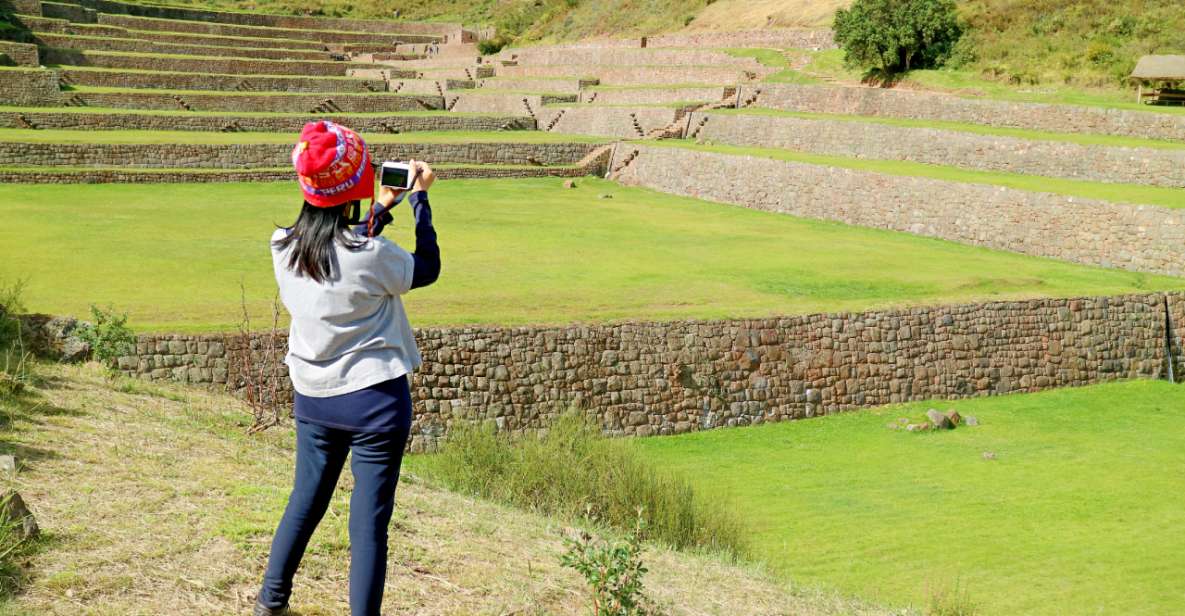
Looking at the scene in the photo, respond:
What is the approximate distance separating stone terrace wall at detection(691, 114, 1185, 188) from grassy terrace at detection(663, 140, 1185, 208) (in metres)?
0.34

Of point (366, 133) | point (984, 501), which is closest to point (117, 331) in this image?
point (984, 501)

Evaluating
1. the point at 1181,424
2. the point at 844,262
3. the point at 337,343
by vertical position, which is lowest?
the point at 1181,424

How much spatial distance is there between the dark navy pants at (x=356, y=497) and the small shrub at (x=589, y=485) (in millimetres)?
3844

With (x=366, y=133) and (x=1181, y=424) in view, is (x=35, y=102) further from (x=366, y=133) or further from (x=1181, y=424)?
(x=1181, y=424)

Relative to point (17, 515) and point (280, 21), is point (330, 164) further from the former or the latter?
point (280, 21)

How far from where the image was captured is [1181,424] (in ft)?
46.9

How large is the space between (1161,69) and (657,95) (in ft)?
48.7

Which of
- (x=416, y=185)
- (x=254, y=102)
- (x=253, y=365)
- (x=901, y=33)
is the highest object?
(x=901, y=33)

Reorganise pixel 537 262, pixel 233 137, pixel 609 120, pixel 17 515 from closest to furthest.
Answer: pixel 17 515, pixel 537 262, pixel 233 137, pixel 609 120

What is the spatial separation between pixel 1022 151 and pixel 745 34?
71.4 ft

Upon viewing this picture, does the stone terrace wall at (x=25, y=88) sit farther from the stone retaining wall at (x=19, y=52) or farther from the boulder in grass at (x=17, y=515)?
the boulder in grass at (x=17, y=515)

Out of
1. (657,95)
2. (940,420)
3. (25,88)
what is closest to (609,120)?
(657,95)

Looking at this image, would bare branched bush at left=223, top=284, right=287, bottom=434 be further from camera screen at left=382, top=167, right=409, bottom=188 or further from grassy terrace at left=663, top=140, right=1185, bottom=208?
grassy terrace at left=663, top=140, right=1185, bottom=208

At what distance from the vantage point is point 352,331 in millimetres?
4312
